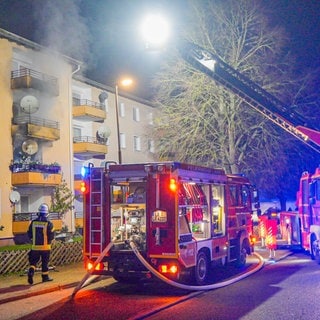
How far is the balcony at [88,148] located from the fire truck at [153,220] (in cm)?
1950

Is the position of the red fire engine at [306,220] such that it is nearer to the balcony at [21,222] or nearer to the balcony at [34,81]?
the balcony at [21,222]

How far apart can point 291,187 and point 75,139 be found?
14.6m

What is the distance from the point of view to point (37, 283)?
11.3m

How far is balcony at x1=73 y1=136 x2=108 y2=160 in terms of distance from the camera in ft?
102

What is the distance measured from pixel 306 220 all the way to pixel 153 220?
7459mm

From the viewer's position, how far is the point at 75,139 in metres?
32.1

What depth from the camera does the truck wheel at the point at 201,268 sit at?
35.8ft

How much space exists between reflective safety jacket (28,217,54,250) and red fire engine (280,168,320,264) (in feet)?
24.4

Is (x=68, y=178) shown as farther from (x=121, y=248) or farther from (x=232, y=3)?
(x=121, y=248)

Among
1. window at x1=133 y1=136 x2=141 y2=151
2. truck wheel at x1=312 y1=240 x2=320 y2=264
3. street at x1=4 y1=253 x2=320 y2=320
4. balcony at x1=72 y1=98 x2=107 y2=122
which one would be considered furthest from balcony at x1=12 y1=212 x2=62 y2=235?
→ window at x1=133 y1=136 x2=141 y2=151

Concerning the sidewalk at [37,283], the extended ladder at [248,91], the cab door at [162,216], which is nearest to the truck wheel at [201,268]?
the cab door at [162,216]

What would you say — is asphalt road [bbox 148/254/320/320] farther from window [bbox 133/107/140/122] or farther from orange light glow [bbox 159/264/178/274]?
window [bbox 133/107/140/122]

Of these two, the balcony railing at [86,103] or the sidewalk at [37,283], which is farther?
the balcony railing at [86,103]

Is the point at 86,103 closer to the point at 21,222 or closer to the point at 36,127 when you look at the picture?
the point at 36,127
